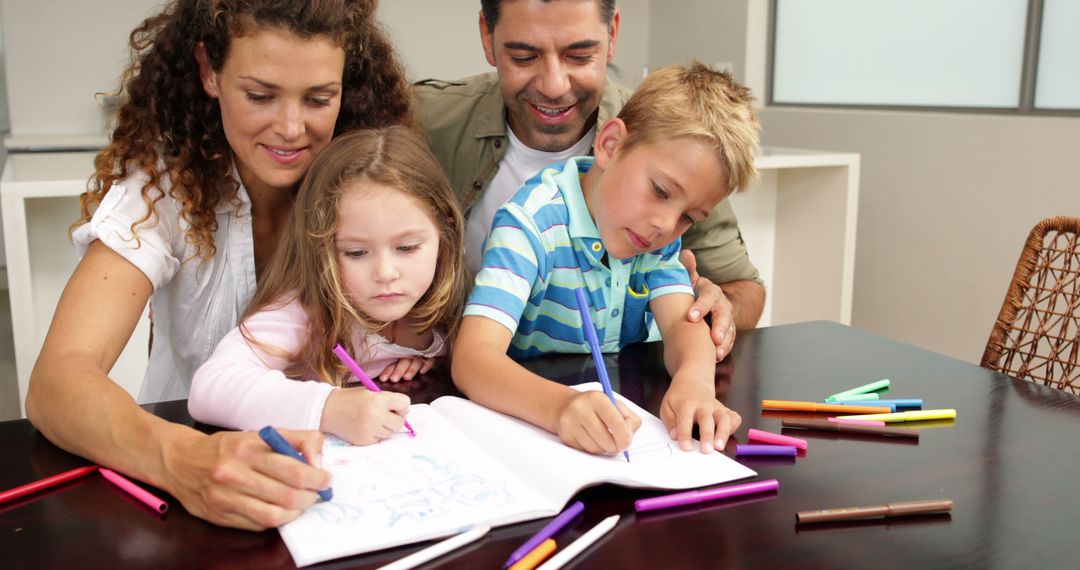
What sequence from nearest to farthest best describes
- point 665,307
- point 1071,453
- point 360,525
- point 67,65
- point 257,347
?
point 360,525 → point 1071,453 → point 257,347 → point 665,307 → point 67,65

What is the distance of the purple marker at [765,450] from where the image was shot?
0.84 m

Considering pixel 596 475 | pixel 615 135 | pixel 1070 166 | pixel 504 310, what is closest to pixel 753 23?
pixel 1070 166

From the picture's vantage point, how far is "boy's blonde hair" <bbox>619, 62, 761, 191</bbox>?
44.4 inches

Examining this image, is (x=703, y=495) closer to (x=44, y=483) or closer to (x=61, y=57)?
(x=44, y=483)

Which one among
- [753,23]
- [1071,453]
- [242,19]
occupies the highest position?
[753,23]

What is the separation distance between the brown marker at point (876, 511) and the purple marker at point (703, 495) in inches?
2.0

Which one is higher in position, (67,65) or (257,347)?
(67,65)

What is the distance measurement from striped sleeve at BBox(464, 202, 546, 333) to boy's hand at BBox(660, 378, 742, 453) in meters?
0.24

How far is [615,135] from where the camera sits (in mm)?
1211

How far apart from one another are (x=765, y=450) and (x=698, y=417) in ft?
0.24

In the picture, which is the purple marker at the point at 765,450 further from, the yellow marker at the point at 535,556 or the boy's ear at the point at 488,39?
the boy's ear at the point at 488,39

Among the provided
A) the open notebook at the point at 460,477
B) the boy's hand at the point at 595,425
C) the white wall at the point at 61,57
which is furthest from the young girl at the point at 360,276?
the white wall at the point at 61,57

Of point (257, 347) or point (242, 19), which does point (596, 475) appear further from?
point (242, 19)

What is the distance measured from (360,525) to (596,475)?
0.64 feet
